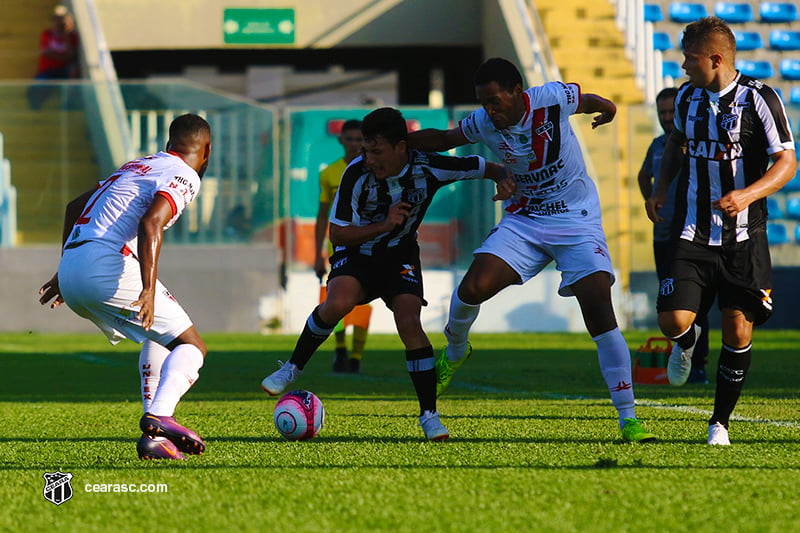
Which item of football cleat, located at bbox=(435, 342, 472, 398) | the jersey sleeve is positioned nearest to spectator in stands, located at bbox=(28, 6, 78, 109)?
football cleat, located at bbox=(435, 342, 472, 398)

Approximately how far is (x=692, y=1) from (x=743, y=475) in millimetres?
20098

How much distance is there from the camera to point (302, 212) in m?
18.0

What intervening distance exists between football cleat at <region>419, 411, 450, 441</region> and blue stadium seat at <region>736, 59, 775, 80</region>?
708 inches

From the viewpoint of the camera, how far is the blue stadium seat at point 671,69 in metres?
22.5

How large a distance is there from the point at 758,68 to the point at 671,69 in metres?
1.62

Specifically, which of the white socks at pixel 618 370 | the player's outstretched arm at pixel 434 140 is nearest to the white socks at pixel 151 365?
the player's outstretched arm at pixel 434 140

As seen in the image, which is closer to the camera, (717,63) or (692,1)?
(717,63)

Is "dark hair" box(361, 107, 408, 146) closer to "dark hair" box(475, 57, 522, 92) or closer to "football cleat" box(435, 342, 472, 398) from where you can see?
"dark hair" box(475, 57, 522, 92)

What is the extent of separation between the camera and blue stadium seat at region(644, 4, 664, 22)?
23.4 meters

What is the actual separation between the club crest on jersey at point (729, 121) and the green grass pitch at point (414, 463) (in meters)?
1.48

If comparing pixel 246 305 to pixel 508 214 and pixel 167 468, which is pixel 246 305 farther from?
pixel 167 468

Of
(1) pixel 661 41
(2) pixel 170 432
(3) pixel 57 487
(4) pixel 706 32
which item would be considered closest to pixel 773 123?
(4) pixel 706 32

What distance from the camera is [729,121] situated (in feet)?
19.3

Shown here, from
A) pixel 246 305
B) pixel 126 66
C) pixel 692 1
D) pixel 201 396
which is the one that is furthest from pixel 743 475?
pixel 126 66
